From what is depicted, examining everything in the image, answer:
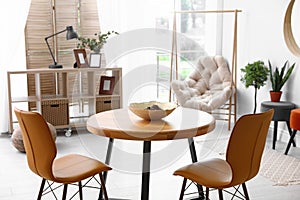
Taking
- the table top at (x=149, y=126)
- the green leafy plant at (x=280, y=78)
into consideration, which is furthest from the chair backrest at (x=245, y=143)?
the green leafy plant at (x=280, y=78)

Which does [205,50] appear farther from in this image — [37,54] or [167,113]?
[167,113]

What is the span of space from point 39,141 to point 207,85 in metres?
3.60

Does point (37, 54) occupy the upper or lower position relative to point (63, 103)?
upper

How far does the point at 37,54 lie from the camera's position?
17.7 ft

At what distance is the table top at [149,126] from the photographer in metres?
2.32

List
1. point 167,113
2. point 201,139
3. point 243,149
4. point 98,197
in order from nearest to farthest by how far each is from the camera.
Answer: point 243,149, point 167,113, point 98,197, point 201,139

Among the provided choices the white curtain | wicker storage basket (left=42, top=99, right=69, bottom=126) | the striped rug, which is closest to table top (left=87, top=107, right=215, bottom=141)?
the striped rug

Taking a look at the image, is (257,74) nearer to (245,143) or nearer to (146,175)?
(146,175)

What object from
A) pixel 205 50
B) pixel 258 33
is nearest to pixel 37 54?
pixel 205 50

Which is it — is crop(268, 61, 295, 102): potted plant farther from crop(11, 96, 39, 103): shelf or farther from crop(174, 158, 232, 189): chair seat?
crop(11, 96, 39, 103): shelf

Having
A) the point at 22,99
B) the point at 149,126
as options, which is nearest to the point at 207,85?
the point at 22,99

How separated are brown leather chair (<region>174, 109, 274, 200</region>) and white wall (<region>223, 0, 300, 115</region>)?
7.95 ft

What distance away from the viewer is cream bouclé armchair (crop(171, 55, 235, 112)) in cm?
507

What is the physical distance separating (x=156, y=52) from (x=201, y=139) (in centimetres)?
164
